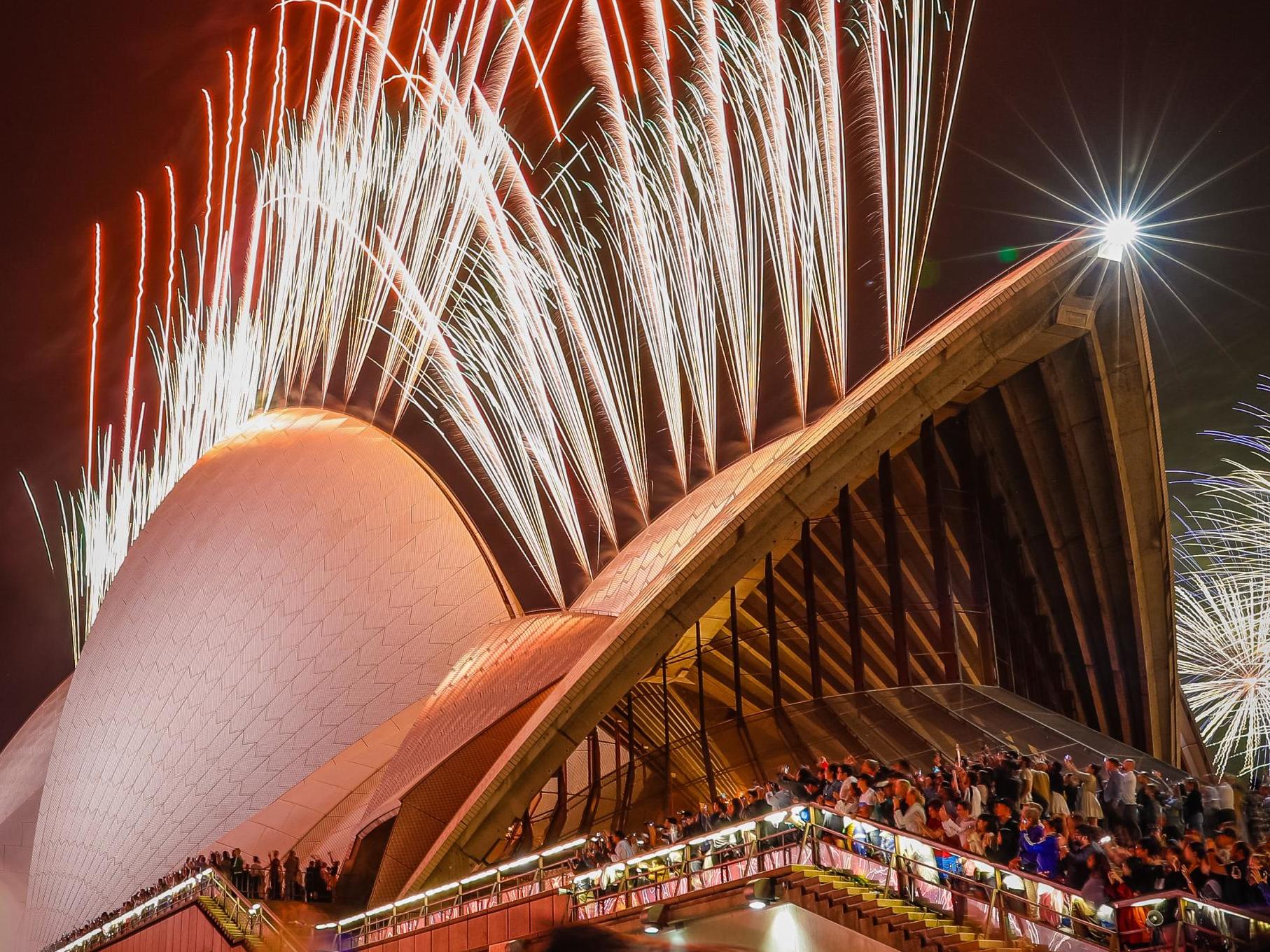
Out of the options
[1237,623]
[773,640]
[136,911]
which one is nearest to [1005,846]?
[773,640]

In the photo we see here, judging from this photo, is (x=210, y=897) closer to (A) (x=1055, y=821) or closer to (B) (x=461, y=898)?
(B) (x=461, y=898)

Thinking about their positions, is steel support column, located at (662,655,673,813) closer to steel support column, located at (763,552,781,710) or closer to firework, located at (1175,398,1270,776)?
steel support column, located at (763,552,781,710)

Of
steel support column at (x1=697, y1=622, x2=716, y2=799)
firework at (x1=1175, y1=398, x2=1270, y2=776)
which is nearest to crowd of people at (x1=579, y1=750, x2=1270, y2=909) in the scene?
steel support column at (x1=697, y1=622, x2=716, y2=799)

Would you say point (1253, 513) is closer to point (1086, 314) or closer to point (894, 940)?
point (1086, 314)

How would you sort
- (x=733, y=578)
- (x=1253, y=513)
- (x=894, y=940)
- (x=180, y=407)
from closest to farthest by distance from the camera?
1. (x=894, y=940)
2. (x=733, y=578)
3. (x=1253, y=513)
4. (x=180, y=407)

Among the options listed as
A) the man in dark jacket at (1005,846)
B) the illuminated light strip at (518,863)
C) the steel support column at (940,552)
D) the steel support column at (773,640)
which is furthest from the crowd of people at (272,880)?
the man in dark jacket at (1005,846)

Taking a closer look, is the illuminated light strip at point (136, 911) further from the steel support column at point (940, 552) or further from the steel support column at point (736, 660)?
the steel support column at point (940, 552)

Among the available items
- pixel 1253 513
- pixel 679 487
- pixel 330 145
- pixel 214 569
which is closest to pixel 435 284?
pixel 330 145
